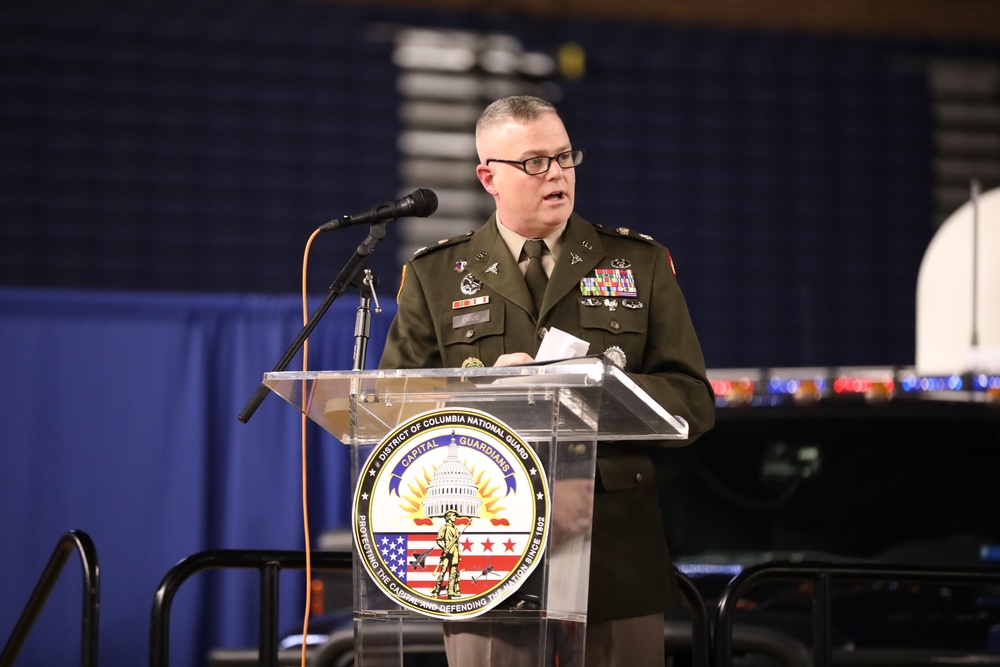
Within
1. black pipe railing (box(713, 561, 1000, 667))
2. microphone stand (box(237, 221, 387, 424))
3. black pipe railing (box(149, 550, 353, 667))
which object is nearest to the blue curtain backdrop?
black pipe railing (box(149, 550, 353, 667))

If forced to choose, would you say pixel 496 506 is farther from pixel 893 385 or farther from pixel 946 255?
pixel 946 255

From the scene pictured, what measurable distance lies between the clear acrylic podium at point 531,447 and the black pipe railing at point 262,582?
878 millimetres

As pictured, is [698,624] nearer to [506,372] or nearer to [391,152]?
[506,372]

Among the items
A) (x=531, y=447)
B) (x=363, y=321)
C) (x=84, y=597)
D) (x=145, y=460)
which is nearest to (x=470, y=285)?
(x=363, y=321)

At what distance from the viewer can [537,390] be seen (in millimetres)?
2094

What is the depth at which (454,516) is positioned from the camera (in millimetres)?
2062

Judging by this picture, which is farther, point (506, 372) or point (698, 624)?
point (698, 624)

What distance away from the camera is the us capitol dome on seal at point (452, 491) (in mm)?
2061

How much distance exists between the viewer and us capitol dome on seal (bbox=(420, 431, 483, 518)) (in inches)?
81.1

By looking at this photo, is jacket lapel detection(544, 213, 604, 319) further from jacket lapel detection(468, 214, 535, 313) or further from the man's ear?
the man's ear

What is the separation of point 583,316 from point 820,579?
41.0 inches

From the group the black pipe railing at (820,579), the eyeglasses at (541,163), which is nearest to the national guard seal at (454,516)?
the eyeglasses at (541,163)

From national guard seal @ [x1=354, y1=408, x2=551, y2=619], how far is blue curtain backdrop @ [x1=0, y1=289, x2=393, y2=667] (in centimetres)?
277

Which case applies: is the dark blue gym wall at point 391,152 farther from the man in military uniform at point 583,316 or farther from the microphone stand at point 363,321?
the microphone stand at point 363,321
